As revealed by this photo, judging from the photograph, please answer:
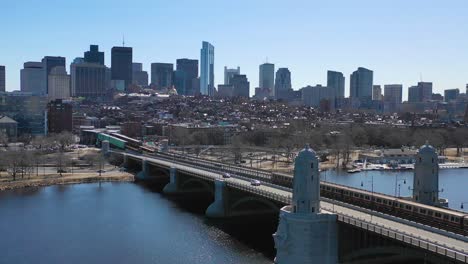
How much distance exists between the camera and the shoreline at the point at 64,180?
72.4m

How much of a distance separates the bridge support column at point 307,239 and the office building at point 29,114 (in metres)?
120

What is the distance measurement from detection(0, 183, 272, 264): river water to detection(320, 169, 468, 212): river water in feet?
82.1

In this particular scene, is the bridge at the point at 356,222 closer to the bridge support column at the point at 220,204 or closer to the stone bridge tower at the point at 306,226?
the bridge support column at the point at 220,204

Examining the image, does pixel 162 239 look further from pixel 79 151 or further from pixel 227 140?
pixel 227 140

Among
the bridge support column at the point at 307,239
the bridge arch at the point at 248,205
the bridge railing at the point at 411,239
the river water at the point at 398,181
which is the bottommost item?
the river water at the point at 398,181

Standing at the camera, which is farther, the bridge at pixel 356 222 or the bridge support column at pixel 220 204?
the bridge support column at pixel 220 204

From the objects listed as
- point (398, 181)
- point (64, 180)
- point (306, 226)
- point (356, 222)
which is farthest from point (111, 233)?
point (398, 181)

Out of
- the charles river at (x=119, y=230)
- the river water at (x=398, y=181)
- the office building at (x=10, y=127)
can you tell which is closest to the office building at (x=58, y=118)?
the office building at (x=10, y=127)

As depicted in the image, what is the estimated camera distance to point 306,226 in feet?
105

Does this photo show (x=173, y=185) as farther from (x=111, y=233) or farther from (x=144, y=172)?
(x=111, y=233)

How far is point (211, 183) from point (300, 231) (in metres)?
34.6

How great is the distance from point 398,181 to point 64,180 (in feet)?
160

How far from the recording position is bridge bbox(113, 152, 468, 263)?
27656 mm

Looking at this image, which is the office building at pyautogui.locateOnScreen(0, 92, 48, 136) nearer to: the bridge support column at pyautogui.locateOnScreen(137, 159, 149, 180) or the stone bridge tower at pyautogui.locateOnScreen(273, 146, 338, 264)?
the bridge support column at pyautogui.locateOnScreen(137, 159, 149, 180)
